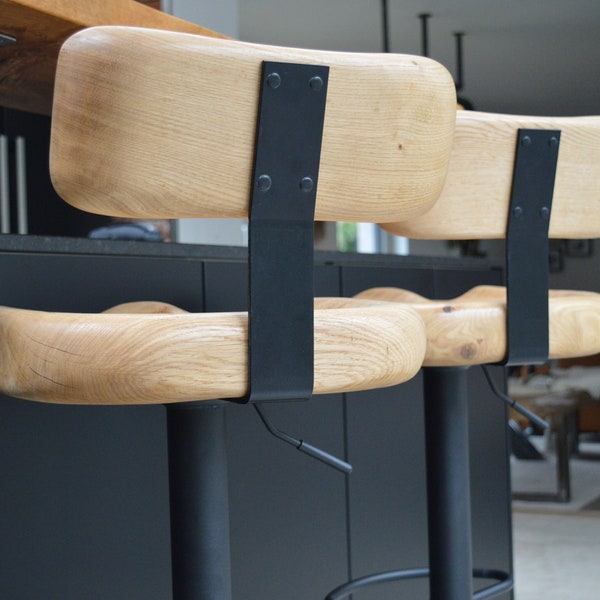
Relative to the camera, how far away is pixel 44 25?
144 centimetres

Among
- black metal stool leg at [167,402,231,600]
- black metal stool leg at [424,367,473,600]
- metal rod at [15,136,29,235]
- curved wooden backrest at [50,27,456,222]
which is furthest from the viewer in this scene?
metal rod at [15,136,29,235]

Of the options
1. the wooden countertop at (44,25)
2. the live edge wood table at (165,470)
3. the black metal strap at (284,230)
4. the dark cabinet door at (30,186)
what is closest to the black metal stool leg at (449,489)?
the live edge wood table at (165,470)

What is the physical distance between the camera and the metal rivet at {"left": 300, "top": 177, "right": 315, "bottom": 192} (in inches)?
34.0

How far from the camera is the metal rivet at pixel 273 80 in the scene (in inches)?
32.5

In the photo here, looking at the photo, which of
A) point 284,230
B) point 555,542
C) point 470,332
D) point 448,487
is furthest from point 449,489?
point 555,542

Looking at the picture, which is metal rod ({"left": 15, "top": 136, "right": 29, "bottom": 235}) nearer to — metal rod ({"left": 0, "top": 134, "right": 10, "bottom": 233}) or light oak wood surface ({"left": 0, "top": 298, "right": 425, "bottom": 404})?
metal rod ({"left": 0, "top": 134, "right": 10, "bottom": 233})

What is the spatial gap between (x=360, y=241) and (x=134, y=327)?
841cm

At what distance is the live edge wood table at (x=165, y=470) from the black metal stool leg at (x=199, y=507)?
0.29 meters

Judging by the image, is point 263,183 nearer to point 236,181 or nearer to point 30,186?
point 236,181

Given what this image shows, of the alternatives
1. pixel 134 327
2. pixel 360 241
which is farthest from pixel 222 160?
pixel 360 241

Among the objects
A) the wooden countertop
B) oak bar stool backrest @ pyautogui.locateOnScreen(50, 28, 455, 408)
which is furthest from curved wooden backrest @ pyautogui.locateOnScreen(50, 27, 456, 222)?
the wooden countertop

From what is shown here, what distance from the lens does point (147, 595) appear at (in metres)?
1.36

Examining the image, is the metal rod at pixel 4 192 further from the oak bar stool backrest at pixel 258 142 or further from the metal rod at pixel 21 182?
the oak bar stool backrest at pixel 258 142

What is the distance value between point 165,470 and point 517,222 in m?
0.61
